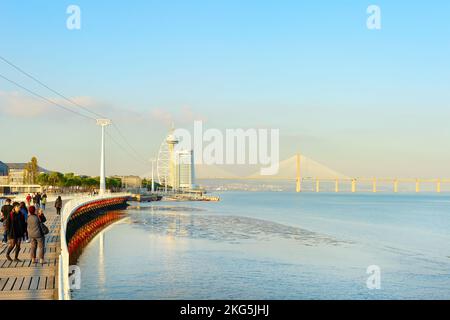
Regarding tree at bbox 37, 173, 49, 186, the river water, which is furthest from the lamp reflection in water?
tree at bbox 37, 173, 49, 186

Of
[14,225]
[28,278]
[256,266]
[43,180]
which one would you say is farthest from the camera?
[43,180]

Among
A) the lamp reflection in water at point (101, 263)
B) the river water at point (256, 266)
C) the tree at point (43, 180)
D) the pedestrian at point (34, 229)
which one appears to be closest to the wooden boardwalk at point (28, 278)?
the pedestrian at point (34, 229)

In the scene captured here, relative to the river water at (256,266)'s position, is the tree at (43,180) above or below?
above

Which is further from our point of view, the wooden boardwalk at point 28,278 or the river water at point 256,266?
the river water at point 256,266

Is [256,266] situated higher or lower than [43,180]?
lower

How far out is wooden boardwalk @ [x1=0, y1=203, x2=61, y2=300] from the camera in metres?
16.6

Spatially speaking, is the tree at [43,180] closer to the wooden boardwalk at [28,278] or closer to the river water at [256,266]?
the river water at [256,266]

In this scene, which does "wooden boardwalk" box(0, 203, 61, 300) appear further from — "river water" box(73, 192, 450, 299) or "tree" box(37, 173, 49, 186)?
"tree" box(37, 173, 49, 186)

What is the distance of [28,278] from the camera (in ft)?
61.6

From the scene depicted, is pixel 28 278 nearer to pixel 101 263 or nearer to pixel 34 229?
pixel 34 229

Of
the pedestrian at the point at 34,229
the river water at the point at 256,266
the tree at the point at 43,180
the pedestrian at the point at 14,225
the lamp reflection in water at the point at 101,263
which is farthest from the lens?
the tree at the point at 43,180

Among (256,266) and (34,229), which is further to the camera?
(256,266)

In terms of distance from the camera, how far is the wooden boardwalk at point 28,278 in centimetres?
1656

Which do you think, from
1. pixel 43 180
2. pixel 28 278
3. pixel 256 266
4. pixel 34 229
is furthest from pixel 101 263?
pixel 43 180
